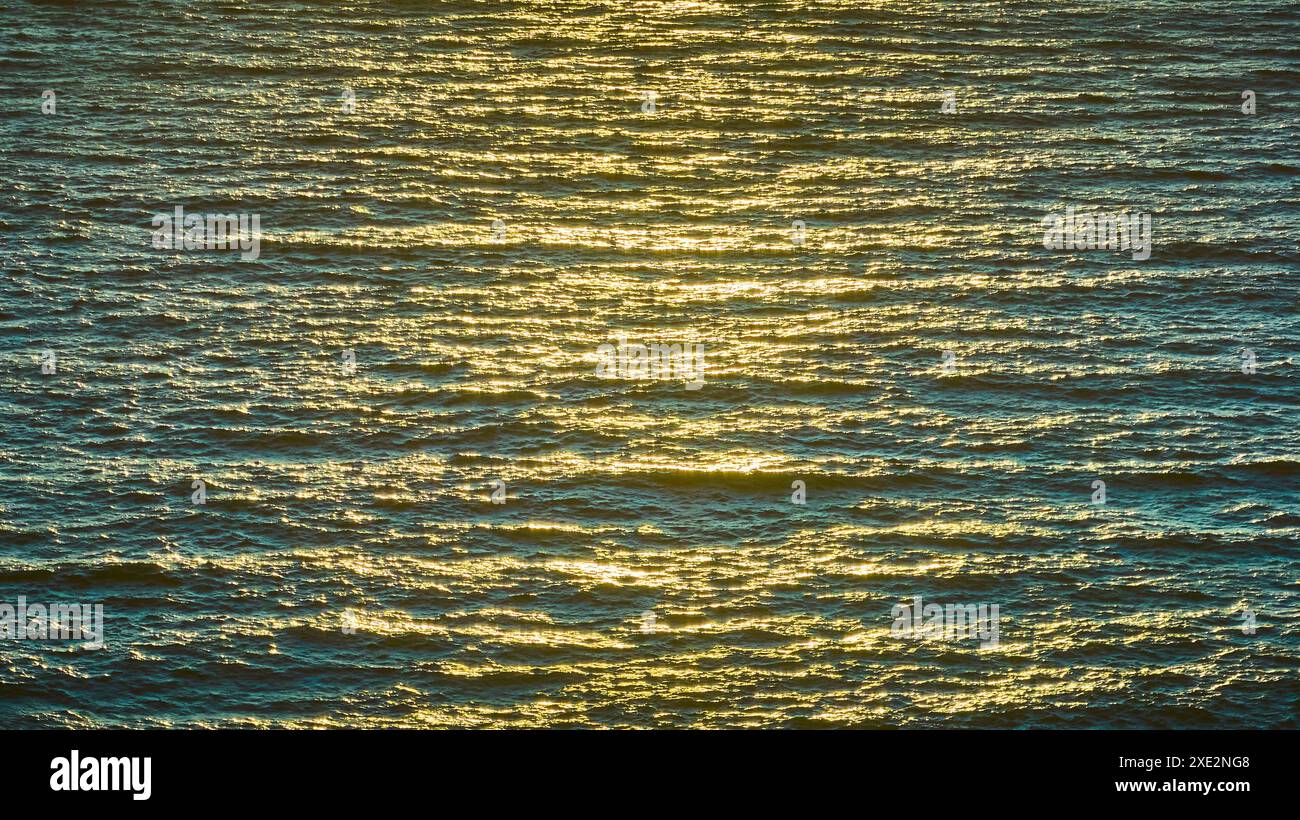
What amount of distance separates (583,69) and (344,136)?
5905 mm

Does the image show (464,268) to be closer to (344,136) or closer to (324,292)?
(324,292)

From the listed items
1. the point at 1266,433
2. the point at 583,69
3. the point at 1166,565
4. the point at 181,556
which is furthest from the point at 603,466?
the point at 583,69

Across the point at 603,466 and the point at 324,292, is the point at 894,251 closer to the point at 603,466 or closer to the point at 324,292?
the point at 603,466

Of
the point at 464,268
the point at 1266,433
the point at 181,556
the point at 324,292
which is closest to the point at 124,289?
the point at 324,292

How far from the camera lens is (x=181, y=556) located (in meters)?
25.1

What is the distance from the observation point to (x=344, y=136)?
3638 centimetres

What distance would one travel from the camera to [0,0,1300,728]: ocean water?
23.2 m

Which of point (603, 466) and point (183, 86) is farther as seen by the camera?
point (183, 86)

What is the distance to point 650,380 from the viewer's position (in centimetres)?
2939

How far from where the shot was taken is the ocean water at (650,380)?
2323 centimetres
